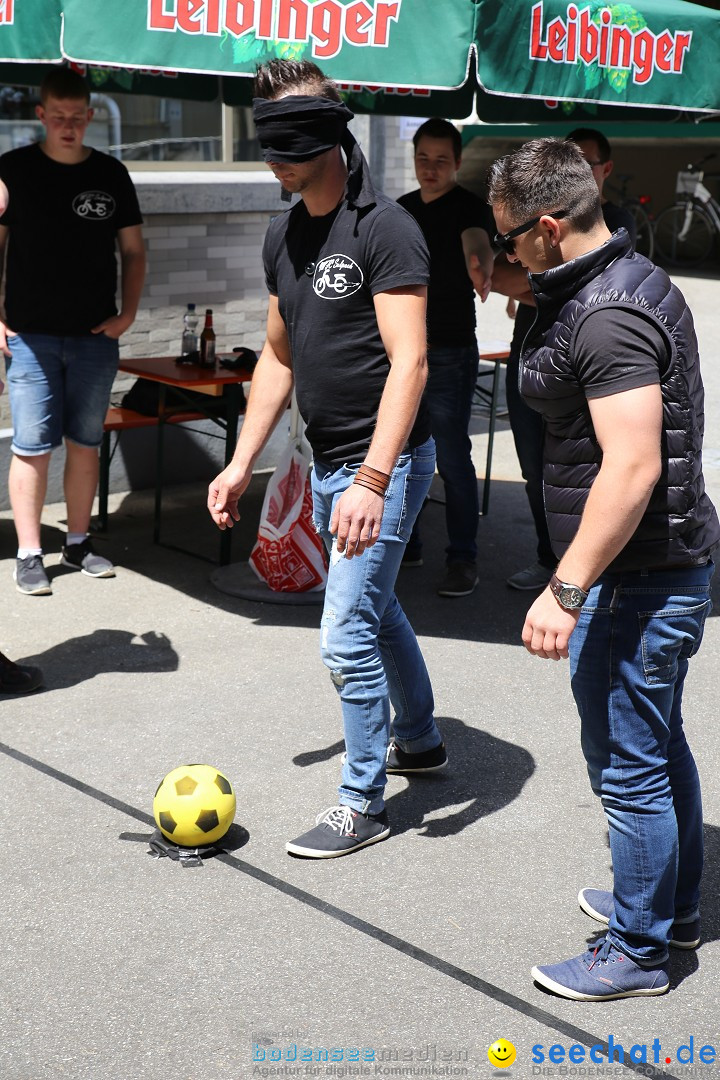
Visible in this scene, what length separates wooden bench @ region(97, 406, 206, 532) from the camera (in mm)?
6699

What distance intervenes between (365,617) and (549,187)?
4.34 ft

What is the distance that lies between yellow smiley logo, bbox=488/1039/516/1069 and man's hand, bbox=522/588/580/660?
33.9 inches

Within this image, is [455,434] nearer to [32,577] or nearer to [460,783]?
[32,577]

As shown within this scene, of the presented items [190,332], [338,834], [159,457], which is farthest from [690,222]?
[338,834]

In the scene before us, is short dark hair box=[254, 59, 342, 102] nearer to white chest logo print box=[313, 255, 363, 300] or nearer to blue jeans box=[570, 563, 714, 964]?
white chest logo print box=[313, 255, 363, 300]

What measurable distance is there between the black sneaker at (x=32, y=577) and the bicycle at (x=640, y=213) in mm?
15958

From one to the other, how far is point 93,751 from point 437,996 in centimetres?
172

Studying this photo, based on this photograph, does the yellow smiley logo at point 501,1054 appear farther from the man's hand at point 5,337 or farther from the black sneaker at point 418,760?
the man's hand at point 5,337

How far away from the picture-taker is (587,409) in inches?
110

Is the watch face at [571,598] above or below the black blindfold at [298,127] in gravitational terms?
below

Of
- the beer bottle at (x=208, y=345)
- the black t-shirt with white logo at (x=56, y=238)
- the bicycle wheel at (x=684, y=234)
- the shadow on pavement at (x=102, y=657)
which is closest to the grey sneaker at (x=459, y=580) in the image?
the shadow on pavement at (x=102, y=657)

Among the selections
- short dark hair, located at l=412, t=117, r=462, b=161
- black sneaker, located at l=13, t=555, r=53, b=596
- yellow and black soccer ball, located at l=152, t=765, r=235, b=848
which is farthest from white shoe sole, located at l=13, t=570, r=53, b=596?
short dark hair, located at l=412, t=117, r=462, b=161

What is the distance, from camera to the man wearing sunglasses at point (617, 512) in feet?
8.71

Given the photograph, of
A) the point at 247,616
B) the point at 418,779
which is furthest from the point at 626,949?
the point at 247,616
